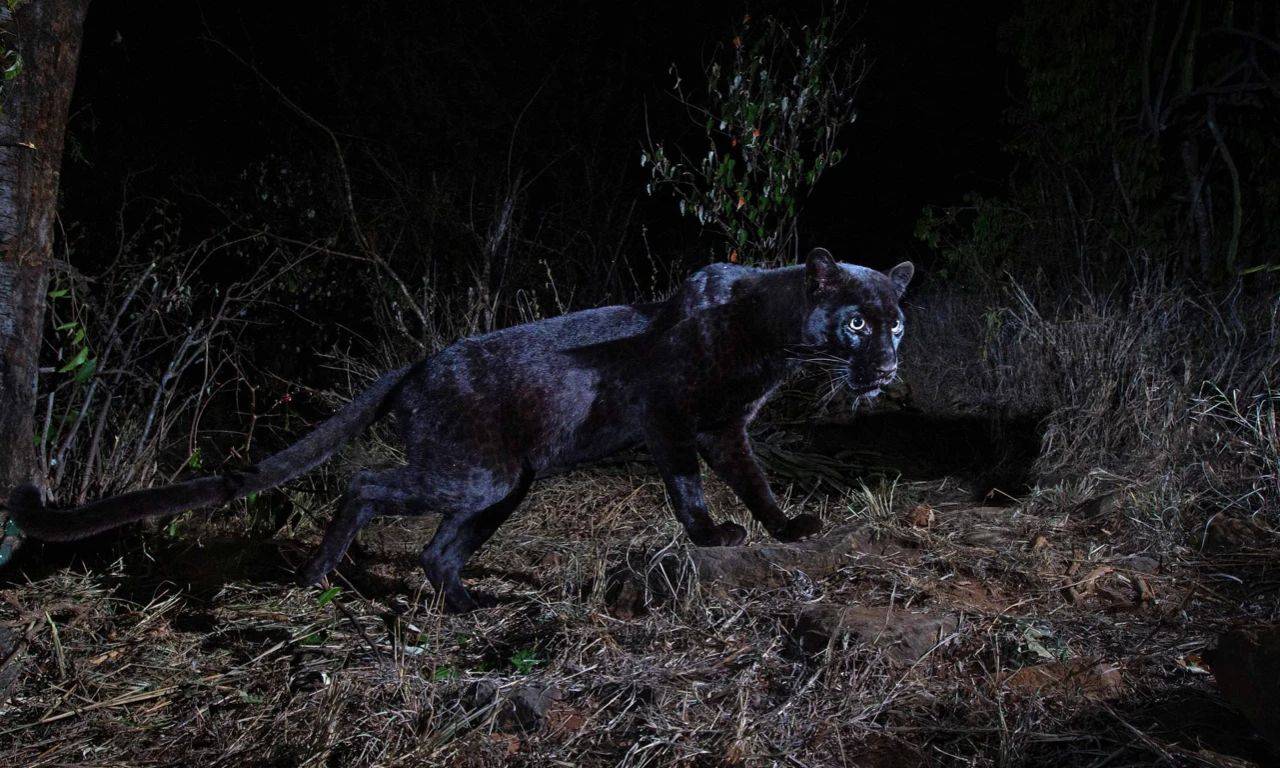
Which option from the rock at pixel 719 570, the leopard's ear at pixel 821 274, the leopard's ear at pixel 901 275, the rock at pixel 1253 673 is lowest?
the rock at pixel 719 570

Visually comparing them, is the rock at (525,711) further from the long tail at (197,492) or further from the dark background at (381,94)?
the dark background at (381,94)

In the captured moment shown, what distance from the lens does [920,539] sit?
4168mm

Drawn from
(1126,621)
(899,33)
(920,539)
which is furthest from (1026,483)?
(899,33)

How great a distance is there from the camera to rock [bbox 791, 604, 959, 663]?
3.12 m

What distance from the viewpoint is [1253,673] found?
2469 millimetres

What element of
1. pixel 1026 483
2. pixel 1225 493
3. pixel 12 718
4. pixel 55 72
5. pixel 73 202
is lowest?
pixel 1026 483

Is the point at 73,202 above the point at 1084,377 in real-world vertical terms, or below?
above

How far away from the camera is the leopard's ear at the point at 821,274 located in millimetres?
4270

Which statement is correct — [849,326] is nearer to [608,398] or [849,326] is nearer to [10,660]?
[608,398]

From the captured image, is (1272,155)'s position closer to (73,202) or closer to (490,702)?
(490,702)

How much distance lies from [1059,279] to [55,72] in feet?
25.0

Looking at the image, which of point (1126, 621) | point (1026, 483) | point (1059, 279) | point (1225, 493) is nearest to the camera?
point (1126, 621)

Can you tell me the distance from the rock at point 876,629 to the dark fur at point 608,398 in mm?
872

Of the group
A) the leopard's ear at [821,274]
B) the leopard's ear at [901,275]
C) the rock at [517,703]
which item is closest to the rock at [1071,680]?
the rock at [517,703]
